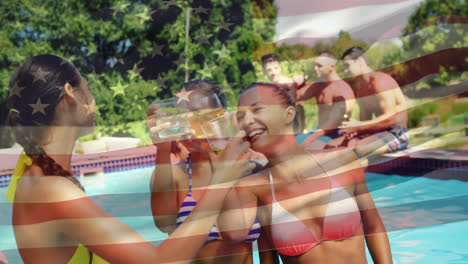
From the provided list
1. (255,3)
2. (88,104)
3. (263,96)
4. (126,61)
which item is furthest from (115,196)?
(255,3)

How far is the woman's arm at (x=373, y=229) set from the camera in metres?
1.94

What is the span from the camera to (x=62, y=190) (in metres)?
1.43

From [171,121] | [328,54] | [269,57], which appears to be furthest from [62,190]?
[269,57]

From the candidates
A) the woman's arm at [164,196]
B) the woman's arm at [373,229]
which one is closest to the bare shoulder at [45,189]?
the woman's arm at [164,196]

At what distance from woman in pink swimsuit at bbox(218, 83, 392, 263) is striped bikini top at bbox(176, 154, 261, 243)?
47mm

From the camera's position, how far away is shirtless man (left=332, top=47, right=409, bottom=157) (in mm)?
1719

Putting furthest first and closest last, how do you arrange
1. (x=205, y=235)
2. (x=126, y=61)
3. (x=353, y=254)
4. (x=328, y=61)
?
(x=353, y=254), (x=328, y=61), (x=126, y=61), (x=205, y=235)

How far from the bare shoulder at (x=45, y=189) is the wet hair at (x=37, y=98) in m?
0.03

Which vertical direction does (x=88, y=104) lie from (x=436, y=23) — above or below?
below

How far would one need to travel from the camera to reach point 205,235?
A: 1421 millimetres

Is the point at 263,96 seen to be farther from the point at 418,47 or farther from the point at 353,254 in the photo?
the point at 353,254

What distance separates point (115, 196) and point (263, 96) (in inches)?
29.5

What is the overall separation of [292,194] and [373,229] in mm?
568
